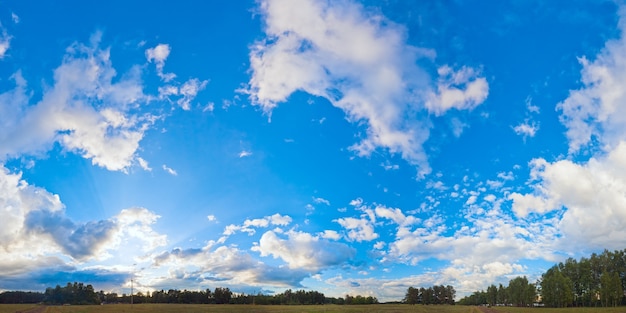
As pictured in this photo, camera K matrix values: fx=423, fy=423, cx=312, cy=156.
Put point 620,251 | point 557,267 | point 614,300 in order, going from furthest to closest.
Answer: point 557,267, point 620,251, point 614,300

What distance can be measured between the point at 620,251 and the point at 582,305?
2193 cm

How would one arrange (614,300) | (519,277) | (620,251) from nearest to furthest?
(614,300) → (620,251) → (519,277)

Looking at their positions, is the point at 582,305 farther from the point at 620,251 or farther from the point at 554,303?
the point at 620,251

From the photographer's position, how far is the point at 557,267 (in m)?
154

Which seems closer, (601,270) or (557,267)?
(601,270)

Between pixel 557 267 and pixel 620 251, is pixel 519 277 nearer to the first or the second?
pixel 557 267

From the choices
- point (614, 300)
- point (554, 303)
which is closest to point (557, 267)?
point (554, 303)

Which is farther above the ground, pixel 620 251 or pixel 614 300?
pixel 620 251

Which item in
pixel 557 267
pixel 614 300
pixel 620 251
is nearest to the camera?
pixel 614 300

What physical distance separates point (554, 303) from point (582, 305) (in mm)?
8528

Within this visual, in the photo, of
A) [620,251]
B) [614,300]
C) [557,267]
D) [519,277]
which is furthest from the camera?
[519,277]

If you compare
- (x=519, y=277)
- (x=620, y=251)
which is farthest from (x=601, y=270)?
(x=519, y=277)

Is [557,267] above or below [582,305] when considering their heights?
above

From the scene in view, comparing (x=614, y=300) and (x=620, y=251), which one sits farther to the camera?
(x=620, y=251)
